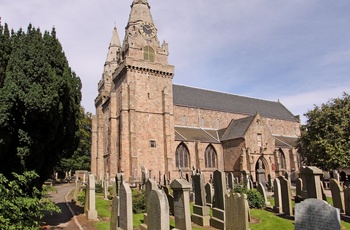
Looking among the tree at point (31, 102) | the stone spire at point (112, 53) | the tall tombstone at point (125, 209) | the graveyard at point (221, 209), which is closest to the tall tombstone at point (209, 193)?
the graveyard at point (221, 209)

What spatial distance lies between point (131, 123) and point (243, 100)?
23.7 m

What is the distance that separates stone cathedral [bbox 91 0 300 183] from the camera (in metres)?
31.7

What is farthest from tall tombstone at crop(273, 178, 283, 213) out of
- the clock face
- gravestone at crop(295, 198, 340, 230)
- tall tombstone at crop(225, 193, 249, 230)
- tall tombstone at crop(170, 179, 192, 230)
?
the clock face

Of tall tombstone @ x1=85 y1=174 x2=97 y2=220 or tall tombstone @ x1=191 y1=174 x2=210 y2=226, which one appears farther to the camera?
tall tombstone @ x1=85 y1=174 x2=97 y2=220

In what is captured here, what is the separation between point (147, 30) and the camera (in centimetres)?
3609

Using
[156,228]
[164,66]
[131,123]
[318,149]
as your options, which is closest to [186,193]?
[156,228]

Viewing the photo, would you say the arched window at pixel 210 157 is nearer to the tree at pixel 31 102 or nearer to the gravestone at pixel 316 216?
the tree at pixel 31 102

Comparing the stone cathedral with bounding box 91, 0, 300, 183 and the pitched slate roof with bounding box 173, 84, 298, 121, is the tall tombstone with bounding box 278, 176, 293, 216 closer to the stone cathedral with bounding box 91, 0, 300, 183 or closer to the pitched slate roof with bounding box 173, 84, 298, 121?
the stone cathedral with bounding box 91, 0, 300, 183

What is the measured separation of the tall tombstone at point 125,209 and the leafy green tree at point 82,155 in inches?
1177

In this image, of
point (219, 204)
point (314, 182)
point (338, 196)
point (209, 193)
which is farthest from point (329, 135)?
point (314, 182)

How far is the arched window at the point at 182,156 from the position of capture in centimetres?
3362

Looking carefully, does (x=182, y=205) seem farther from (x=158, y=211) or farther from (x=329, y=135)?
(x=329, y=135)

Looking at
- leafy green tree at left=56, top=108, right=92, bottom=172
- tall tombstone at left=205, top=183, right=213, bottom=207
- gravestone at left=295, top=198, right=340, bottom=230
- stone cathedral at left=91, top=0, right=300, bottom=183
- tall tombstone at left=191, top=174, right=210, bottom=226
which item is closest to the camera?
gravestone at left=295, top=198, right=340, bottom=230

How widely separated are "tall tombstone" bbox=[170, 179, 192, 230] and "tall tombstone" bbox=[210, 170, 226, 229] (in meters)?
3.46
